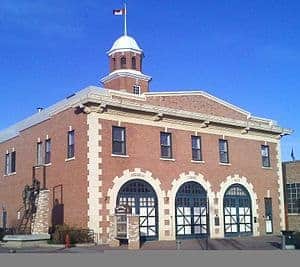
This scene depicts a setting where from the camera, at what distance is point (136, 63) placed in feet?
149

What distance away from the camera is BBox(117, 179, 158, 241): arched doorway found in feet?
100

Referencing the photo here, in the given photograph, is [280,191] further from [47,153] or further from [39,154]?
[39,154]

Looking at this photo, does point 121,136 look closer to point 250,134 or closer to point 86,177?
point 86,177

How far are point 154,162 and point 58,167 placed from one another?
623 cm

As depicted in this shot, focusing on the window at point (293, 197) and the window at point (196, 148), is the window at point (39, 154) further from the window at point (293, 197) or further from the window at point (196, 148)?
the window at point (293, 197)

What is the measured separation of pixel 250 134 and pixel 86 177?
14.9m

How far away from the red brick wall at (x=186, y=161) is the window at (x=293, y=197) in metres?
3.02

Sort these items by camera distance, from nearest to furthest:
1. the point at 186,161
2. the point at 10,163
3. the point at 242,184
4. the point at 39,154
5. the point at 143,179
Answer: the point at 143,179
the point at 186,161
the point at 39,154
the point at 242,184
the point at 10,163

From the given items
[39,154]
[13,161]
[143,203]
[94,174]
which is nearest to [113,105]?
[94,174]

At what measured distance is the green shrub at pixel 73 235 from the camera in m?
27.3

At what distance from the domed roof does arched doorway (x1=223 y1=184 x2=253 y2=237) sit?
53.6 feet

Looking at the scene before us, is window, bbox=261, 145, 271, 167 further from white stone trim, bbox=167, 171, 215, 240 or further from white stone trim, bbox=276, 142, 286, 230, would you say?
white stone trim, bbox=167, 171, 215, 240

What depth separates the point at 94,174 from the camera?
29062 mm

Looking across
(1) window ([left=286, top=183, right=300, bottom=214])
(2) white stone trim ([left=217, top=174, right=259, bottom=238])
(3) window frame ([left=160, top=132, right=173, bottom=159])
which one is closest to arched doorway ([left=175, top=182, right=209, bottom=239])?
(2) white stone trim ([left=217, top=174, right=259, bottom=238])
